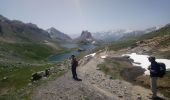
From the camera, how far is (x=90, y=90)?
97.4 ft

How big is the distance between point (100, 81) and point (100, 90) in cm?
459

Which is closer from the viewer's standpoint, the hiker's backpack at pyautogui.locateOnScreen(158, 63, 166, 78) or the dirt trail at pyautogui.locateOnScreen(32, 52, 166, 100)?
the hiker's backpack at pyautogui.locateOnScreen(158, 63, 166, 78)

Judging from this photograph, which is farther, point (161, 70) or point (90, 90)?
point (90, 90)

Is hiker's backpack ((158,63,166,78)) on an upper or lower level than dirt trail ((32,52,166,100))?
upper

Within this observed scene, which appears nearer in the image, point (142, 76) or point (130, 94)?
point (130, 94)

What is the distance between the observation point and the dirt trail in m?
28.0

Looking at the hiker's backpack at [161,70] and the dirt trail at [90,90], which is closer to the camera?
the hiker's backpack at [161,70]

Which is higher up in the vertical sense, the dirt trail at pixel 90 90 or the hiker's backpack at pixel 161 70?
the hiker's backpack at pixel 161 70

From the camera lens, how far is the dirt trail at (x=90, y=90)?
28.0 meters

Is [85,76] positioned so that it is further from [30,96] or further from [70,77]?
[30,96]

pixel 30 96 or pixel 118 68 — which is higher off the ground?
pixel 118 68

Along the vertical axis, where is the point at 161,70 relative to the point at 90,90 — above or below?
above

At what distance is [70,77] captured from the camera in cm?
3697

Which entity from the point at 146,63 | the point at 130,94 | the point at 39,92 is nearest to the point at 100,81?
the point at 130,94
